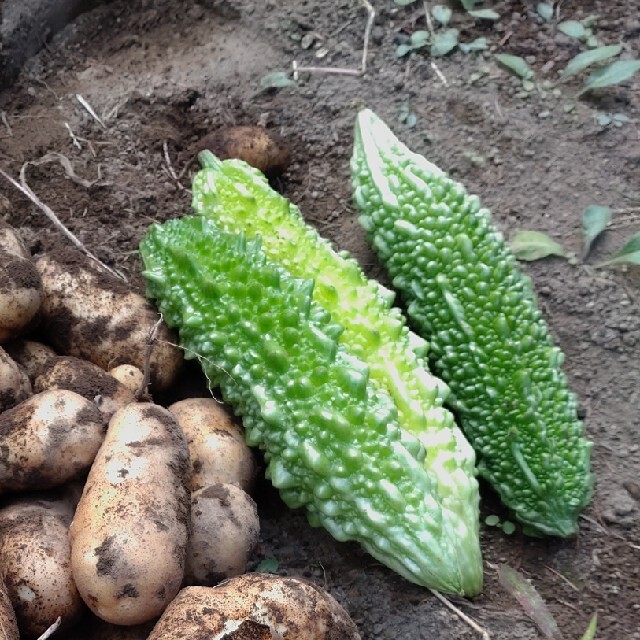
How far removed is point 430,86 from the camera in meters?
Answer: 2.78

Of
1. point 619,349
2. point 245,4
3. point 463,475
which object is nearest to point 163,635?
point 463,475

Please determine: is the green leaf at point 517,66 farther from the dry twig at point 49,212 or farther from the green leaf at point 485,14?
the dry twig at point 49,212

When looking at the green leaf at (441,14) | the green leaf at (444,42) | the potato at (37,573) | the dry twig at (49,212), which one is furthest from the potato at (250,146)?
the potato at (37,573)

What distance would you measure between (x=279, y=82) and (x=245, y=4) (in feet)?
1.44

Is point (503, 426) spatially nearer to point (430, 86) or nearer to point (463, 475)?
point (463, 475)

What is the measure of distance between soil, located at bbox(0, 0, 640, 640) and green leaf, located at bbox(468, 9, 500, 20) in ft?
0.10

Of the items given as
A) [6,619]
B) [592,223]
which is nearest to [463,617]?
[6,619]

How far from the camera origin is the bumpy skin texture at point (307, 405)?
1.72 metres

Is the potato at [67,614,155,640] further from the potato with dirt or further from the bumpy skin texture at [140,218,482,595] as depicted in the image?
the potato with dirt

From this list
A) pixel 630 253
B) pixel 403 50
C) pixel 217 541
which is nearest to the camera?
pixel 217 541

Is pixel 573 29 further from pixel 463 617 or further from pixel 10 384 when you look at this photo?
pixel 10 384

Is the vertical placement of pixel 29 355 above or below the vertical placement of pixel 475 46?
above

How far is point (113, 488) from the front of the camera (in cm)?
157

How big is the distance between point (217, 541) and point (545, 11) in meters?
2.21
